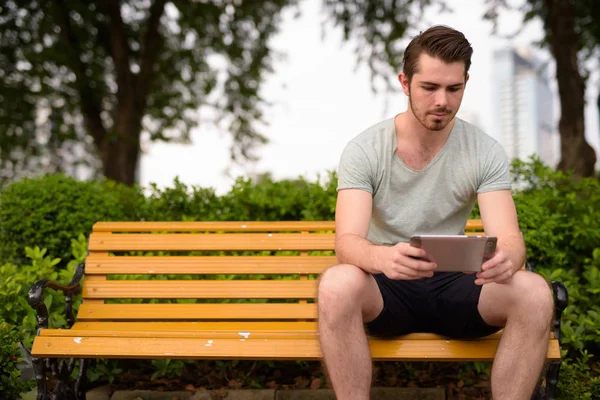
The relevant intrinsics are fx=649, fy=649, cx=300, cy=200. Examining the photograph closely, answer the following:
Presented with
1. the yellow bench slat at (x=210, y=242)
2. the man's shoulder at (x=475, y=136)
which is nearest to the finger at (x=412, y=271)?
the man's shoulder at (x=475, y=136)

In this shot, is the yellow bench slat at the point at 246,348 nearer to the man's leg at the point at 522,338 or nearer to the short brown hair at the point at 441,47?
the man's leg at the point at 522,338

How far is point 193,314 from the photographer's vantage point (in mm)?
3568

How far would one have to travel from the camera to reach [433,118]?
2.88 meters

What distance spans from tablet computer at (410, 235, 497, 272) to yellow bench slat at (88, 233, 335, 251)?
4.49 feet

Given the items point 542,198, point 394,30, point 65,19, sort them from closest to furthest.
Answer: point 542,198 → point 394,30 → point 65,19

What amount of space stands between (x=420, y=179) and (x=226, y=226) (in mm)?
1297

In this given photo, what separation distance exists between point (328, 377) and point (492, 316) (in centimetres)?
74

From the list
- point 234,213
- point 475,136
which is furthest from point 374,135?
point 234,213

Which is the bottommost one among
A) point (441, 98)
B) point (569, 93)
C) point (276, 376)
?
point (276, 376)

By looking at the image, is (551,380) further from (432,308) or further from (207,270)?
(207,270)

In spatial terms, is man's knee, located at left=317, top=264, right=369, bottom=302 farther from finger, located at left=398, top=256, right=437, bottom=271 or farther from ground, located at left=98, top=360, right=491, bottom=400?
ground, located at left=98, top=360, right=491, bottom=400

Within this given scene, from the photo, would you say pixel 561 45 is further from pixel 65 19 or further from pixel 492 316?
pixel 65 19

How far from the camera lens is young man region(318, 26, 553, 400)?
8.55ft

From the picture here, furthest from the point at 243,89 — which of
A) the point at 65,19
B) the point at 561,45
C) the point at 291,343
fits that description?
the point at 291,343
